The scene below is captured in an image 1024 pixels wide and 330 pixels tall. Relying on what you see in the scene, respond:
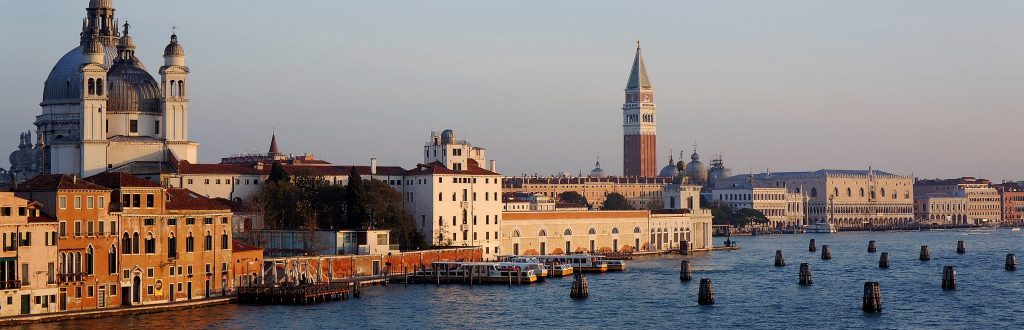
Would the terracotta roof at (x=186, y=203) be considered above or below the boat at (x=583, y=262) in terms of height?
above

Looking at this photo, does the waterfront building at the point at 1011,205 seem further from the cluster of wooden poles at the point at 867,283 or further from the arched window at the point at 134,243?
the arched window at the point at 134,243

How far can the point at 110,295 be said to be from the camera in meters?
37.4

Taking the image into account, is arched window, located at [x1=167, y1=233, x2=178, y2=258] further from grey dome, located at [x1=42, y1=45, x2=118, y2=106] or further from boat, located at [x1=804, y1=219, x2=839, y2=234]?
boat, located at [x1=804, y1=219, x2=839, y2=234]

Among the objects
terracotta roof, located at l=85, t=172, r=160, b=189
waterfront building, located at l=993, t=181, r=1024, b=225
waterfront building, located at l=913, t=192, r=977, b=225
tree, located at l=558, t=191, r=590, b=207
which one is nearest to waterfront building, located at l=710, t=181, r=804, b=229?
tree, located at l=558, t=191, r=590, b=207

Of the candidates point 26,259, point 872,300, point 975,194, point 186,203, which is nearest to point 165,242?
point 186,203

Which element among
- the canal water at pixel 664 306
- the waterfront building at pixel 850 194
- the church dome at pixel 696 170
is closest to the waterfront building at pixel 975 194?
the waterfront building at pixel 850 194

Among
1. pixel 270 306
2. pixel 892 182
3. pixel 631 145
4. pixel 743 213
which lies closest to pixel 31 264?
pixel 270 306

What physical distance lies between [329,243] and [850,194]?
341ft

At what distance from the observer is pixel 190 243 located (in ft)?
132

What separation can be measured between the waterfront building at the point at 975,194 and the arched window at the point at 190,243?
425ft

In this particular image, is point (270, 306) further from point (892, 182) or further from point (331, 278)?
point (892, 182)

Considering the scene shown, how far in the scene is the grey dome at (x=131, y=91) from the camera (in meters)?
61.2

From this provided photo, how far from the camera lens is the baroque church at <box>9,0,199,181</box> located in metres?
59.6

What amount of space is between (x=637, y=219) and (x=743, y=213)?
44.1m
